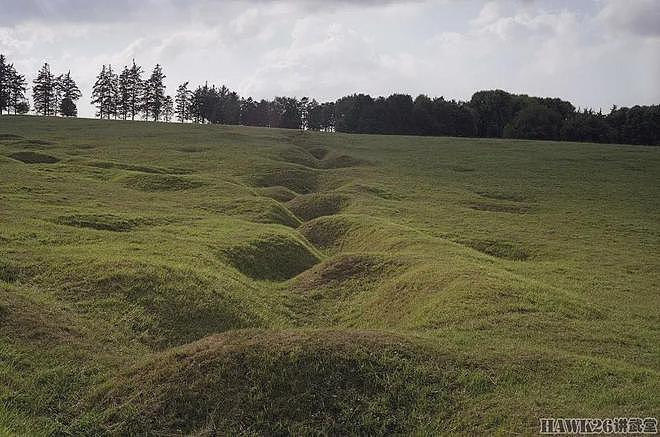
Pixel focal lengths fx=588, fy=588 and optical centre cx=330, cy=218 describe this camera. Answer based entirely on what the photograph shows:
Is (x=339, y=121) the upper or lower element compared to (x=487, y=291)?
upper

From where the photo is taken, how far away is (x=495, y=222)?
33.1 meters

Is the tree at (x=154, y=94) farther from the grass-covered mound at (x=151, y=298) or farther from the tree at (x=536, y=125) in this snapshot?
the grass-covered mound at (x=151, y=298)

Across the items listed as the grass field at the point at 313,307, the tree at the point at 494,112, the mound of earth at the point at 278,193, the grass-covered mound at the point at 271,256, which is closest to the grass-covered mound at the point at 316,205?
the grass field at the point at 313,307

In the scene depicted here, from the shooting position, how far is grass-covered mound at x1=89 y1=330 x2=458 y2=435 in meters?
9.65

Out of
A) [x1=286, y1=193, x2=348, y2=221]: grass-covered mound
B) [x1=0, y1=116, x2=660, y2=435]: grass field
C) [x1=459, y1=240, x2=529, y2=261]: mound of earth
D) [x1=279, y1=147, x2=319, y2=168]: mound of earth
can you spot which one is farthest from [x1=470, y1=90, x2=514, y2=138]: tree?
[x1=459, y1=240, x2=529, y2=261]: mound of earth

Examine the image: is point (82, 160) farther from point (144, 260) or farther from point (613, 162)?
point (613, 162)

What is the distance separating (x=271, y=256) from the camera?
2384cm

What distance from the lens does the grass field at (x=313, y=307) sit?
9938mm

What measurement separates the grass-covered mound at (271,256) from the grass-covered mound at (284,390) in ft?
35.8

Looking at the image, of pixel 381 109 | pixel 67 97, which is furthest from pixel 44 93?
pixel 381 109

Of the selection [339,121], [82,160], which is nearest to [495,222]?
[82,160]

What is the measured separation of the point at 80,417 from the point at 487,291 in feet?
38.0

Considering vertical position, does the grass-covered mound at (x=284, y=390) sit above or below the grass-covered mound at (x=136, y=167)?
below

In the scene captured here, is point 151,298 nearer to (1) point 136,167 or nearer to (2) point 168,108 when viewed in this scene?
(1) point 136,167
